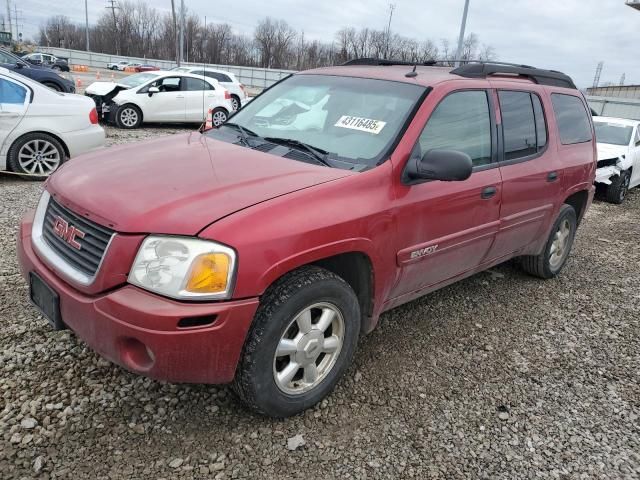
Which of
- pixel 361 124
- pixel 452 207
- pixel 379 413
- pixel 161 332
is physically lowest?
pixel 379 413

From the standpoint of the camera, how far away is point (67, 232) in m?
2.46

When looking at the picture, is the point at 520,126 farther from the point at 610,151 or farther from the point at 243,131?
the point at 610,151

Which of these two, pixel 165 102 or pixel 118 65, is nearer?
pixel 165 102

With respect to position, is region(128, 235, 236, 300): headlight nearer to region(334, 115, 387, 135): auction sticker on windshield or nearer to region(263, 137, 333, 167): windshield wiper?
region(263, 137, 333, 167): windshield wiper

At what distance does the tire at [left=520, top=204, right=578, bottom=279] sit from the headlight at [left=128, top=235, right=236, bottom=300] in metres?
3.43

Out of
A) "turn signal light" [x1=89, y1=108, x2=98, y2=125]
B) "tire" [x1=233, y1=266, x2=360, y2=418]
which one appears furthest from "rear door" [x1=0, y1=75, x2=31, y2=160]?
"tire" [x1=233, y1=266, x2=360, y2=418]

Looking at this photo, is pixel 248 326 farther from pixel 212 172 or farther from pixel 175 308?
pixel 212 172

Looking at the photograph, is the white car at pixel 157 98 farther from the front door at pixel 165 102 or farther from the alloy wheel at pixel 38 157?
the alloy wheel at pixel 38 157

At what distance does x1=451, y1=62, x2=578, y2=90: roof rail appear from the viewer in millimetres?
3609

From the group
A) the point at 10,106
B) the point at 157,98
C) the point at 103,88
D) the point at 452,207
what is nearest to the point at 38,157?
the point at 10,106

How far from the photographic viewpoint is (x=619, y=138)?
980 cm

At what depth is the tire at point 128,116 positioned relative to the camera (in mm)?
12297

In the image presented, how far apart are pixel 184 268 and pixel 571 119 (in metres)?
3.89

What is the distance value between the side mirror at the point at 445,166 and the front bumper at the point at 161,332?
1188 millimetres
